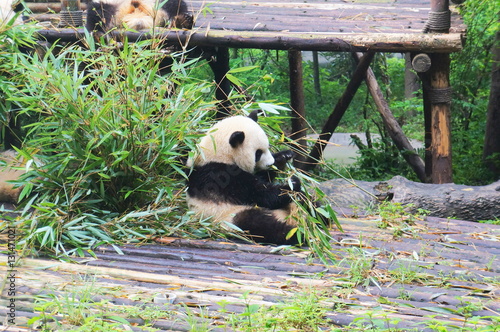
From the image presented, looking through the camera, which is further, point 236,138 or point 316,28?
Answer: point 316,28

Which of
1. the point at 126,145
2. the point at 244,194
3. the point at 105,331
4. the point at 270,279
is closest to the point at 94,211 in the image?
the point at 126,145

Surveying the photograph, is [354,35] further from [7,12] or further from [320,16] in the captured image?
[7,12]

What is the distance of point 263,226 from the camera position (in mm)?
3467

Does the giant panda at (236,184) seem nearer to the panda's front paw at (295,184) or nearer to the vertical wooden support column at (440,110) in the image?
the panda's front paw at (295,184)

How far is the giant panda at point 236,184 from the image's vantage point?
3.57 metres

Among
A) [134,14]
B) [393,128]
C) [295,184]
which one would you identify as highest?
[134,14]

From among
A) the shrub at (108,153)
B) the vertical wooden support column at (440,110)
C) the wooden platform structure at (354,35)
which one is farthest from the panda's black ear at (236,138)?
the vertical wooden support column at (440,110)

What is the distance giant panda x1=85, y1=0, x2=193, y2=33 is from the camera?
224 inches

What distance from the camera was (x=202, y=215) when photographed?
3600 millimetres

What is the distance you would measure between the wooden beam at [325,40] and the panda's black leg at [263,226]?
61.3 inches

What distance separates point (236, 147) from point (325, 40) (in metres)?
1.62

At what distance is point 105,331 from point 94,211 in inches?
64.6

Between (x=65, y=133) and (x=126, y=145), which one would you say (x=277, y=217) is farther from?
(x=65, y=133)

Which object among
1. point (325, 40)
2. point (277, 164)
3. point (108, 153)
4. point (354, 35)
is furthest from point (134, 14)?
point (277, 164)
